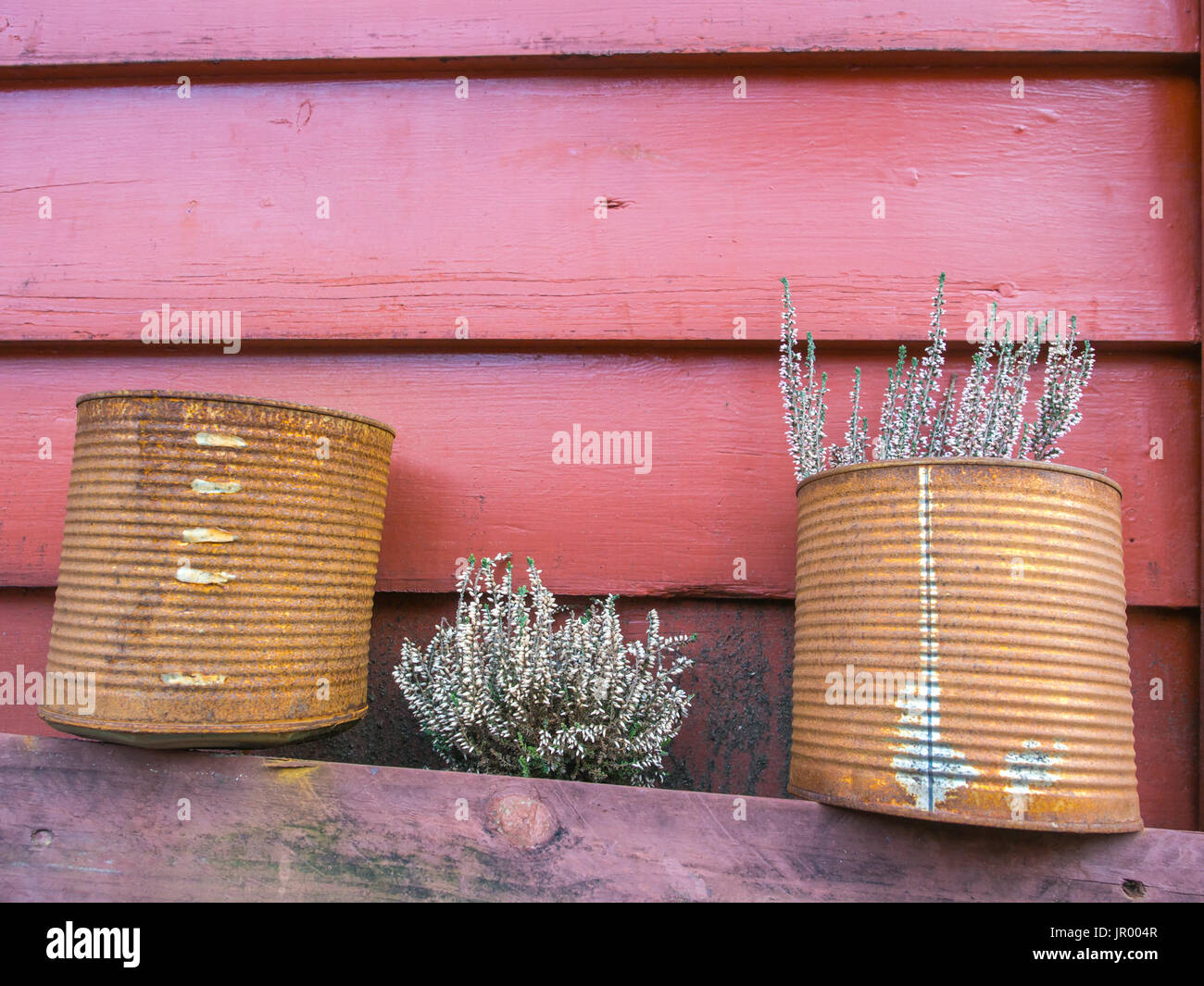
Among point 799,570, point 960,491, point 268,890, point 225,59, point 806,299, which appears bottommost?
point 268,890

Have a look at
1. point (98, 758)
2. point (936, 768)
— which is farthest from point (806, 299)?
point (98, 758)

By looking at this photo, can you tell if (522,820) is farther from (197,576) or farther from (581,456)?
(581,456)

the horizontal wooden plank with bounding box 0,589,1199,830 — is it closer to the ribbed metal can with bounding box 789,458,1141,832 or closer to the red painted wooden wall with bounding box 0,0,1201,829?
the red painted wooden wall with bounding box 0,0,1201,829

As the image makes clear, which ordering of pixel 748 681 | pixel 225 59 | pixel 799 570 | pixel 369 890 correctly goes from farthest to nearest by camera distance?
pixel 225 59, pixel 748 681, pixel 799 570, pixel 369 890

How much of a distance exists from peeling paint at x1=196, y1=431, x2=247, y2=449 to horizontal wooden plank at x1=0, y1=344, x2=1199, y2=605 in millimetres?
566

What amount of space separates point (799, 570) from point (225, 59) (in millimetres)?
1972

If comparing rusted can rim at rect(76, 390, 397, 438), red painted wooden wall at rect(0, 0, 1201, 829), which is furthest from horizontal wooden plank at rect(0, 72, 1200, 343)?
rusted can rim at rect(76, 390, 397, 438)

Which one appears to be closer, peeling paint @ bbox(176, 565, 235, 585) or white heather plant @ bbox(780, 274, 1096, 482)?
A: peeling paint @ bbox(176, 565, 235, 585)

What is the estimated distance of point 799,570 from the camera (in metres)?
1.69

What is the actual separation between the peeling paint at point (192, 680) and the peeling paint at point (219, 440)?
1.36 ft

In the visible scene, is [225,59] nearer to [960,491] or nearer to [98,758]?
[98,758]

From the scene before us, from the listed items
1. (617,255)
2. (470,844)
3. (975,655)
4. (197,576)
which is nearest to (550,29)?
(617,255)

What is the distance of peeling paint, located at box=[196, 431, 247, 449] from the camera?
154cm

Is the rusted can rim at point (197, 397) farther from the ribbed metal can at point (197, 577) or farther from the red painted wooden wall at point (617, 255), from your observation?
the red painted wooden wall at point (617, 255)
